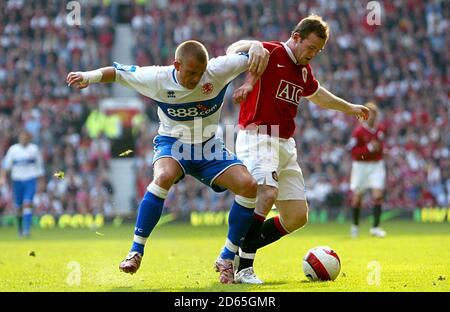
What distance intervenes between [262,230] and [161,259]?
288 centimetres

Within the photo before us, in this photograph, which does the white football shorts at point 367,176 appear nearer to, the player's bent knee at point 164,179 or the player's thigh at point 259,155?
the player's thigh at point 259,155

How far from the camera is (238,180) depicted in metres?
8.85

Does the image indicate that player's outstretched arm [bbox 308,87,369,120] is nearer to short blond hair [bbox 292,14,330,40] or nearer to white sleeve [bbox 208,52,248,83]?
short blond hair [bbox 292,14,330,40]

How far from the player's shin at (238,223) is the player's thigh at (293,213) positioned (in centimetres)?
80

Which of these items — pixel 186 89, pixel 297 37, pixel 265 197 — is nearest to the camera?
pixel 186 89

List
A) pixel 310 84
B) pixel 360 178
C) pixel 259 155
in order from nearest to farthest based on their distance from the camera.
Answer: pixel 259 155
pixel 310 84
pixel 360 178

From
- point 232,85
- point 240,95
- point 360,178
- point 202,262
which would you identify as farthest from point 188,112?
point 232,85

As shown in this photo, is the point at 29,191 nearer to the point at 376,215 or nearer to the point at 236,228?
the point at 376,215

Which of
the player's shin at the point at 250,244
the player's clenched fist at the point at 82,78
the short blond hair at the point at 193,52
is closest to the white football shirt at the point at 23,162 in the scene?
the player's shin at the point at 250,244

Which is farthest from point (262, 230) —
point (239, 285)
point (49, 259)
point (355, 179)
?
point (355, 179)

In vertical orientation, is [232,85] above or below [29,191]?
above

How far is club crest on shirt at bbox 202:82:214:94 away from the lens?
348 inches

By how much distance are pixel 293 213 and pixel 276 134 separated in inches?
33.4

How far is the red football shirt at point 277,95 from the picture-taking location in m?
9.46
